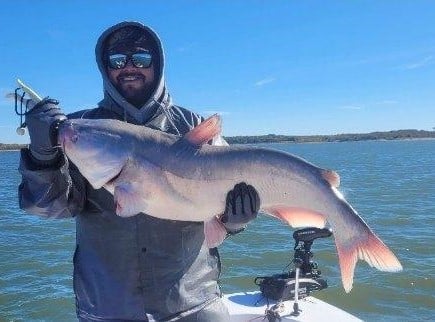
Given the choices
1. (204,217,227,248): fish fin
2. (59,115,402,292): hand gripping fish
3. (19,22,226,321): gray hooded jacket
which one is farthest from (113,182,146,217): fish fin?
(204,217,227,248): fish fin

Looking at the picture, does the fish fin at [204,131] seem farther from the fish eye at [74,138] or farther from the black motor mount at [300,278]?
the black motor mount at [300,278]

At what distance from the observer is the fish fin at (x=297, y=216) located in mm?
3879

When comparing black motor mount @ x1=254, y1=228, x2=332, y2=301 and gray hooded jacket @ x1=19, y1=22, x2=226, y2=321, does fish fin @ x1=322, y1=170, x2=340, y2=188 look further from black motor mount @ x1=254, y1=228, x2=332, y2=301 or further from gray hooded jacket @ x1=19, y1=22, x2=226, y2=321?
black motor mount @ x1=254, y1=228, x2=332, y2=301

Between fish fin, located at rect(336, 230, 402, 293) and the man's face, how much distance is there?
6.20ft

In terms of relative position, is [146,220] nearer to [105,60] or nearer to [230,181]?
[230,181]

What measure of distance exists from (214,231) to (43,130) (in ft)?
4.53

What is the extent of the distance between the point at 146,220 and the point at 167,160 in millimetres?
523

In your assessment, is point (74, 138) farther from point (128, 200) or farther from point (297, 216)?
point (297, 216)

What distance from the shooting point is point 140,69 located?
14.3 feet

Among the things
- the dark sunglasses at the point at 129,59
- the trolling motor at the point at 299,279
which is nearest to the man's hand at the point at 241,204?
the dark sunglasses at the point at 129,59

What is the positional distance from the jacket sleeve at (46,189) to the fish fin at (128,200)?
0.44m

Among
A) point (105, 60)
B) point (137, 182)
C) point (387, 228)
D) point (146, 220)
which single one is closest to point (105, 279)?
point (146, 220)

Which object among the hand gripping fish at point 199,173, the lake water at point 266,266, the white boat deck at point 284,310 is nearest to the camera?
the hand gripping fish at point 199,173

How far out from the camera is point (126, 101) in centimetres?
424
